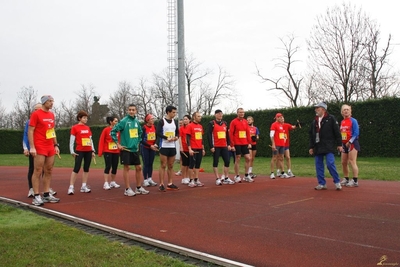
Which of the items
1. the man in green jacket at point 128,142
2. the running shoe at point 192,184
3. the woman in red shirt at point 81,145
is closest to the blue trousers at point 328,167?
the running shoe at point 192,184

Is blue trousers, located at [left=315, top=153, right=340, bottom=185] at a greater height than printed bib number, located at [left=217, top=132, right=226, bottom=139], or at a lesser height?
lesser

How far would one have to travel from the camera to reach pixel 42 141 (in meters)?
7.69

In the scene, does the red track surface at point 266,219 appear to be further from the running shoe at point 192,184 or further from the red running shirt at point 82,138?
the red running shirt at point 82,138

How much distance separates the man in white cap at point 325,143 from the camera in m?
9.23

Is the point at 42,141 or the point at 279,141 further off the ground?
the point at 42,141

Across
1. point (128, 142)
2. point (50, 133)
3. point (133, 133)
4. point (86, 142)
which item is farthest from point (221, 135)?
point (50, 133)

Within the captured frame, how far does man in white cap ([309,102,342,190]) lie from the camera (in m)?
9.23

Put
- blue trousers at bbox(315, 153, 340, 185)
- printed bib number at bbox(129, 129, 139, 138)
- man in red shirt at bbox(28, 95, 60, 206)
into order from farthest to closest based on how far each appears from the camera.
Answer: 1. blue trousers at bbox(315, 153, 340, 185)
2. printed bib number at bbox(129, 129, 139, 138)
3. man in red shirt at bbox(28, 95, 60, 206)

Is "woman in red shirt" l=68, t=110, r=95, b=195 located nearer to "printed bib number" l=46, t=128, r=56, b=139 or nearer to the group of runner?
the group of runner

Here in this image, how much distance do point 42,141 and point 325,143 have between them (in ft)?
21.2

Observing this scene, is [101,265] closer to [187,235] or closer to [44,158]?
[187,235]

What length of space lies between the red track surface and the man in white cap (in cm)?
36

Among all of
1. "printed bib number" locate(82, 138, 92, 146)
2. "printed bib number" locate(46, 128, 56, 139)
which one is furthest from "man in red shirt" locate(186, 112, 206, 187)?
"printed bib number" locate(46, 128, 56, 139)

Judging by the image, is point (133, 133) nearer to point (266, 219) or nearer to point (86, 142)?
point (86, 142)
